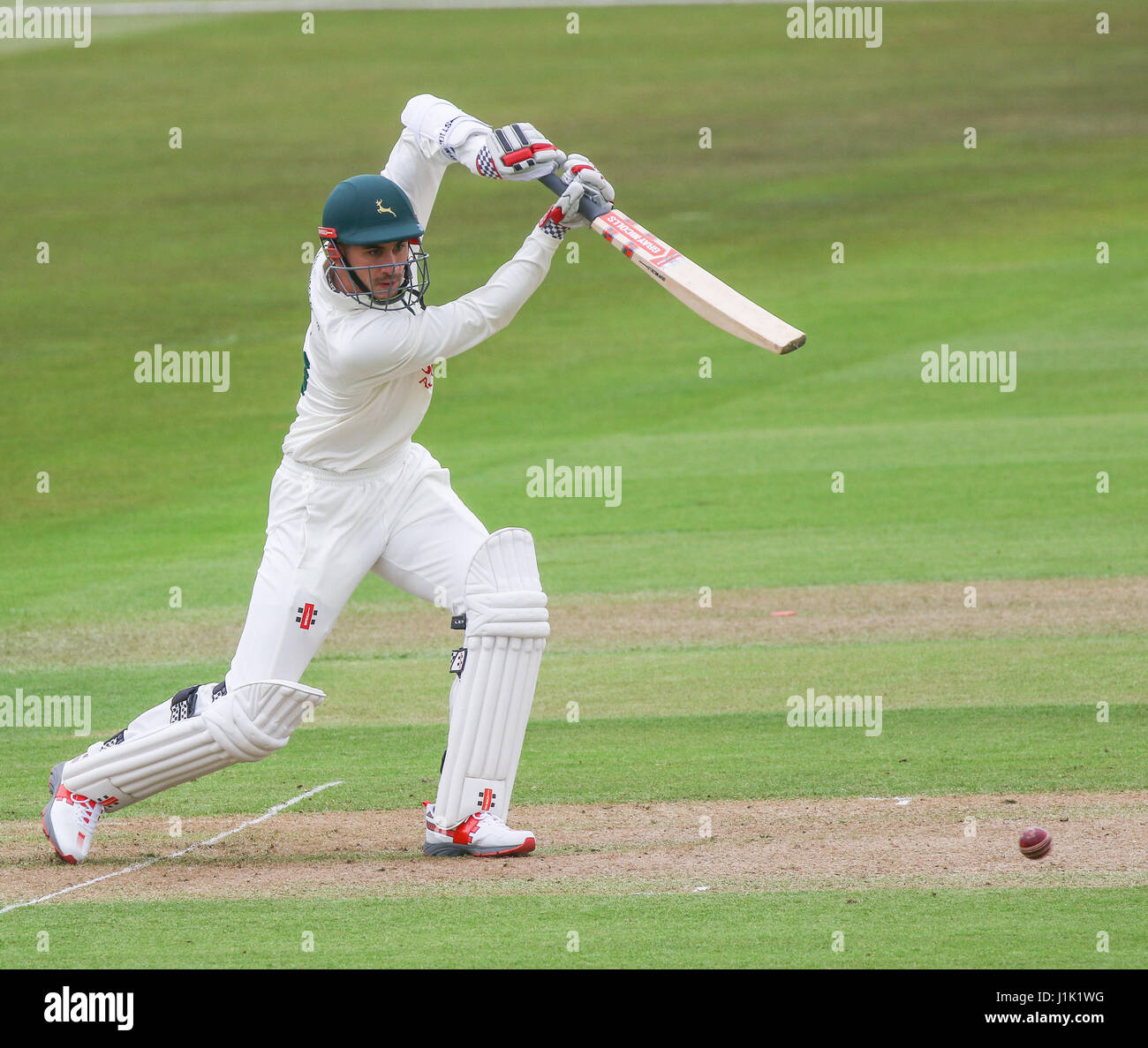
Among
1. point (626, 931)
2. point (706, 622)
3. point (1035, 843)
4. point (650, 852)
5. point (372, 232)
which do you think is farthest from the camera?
point (706, 622)

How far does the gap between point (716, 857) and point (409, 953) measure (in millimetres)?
1437

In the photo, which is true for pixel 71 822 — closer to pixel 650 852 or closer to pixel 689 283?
pixel 650 852

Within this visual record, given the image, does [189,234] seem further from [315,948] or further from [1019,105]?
[315,948]

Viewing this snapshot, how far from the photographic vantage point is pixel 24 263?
83.4 feet

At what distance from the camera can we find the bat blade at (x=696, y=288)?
6.21m

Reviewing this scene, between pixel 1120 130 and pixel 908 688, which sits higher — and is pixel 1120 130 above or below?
above

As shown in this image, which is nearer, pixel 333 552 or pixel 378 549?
pixel 333 552

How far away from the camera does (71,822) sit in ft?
20.7

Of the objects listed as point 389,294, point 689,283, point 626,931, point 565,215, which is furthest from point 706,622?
point 626,931

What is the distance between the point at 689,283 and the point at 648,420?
12.3 metres

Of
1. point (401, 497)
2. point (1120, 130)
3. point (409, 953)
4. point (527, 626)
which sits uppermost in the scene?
point (1120, 130)

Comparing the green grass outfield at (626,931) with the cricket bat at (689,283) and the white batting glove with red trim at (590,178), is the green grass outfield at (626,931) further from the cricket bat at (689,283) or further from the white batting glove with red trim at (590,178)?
the white batting glove with red trim at (590,178)

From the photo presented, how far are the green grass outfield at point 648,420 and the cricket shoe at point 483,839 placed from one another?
0.87 ft

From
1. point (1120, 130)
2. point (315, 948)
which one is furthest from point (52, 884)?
point (1120, 130)
